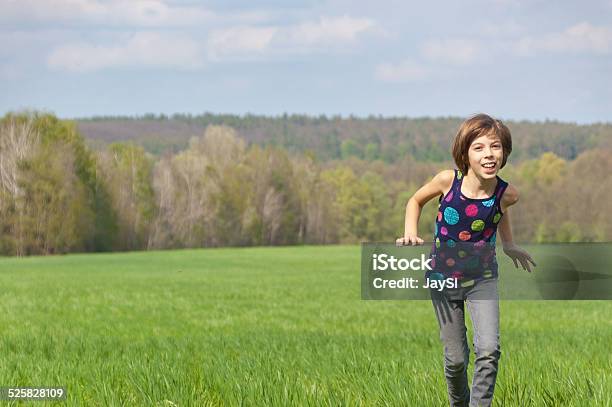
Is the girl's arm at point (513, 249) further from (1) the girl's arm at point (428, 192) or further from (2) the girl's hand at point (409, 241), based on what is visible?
(2) the girl's hand at point (409, 241)

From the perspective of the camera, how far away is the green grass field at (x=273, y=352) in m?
6.61

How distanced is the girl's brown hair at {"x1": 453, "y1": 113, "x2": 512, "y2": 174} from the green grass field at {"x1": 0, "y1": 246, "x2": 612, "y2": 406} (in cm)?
171

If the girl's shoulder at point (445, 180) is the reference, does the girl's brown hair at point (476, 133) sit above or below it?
above

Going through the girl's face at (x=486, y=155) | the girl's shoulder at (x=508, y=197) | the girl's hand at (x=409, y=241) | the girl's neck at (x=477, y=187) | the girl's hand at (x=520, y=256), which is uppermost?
the girl's face at (x=486, y=155)

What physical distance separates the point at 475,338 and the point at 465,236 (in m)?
0.63

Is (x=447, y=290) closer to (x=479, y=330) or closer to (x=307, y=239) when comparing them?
(x=479, y=330)

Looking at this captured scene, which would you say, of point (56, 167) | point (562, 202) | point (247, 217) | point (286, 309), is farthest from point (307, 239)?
point (286, 309)

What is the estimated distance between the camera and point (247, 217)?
4257 inches

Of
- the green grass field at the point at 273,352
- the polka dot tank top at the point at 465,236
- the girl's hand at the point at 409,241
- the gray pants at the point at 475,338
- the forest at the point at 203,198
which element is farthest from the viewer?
the forest at the point at 203,198

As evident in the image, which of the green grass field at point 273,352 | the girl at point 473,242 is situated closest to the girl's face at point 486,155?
the girl at point 473,242

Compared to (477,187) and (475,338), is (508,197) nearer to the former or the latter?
(477,187)

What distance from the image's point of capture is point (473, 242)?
5707 mm

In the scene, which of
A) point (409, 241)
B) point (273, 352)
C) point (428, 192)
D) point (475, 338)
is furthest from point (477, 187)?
point (273, 352)

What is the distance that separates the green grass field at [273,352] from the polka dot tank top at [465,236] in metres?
1.07
